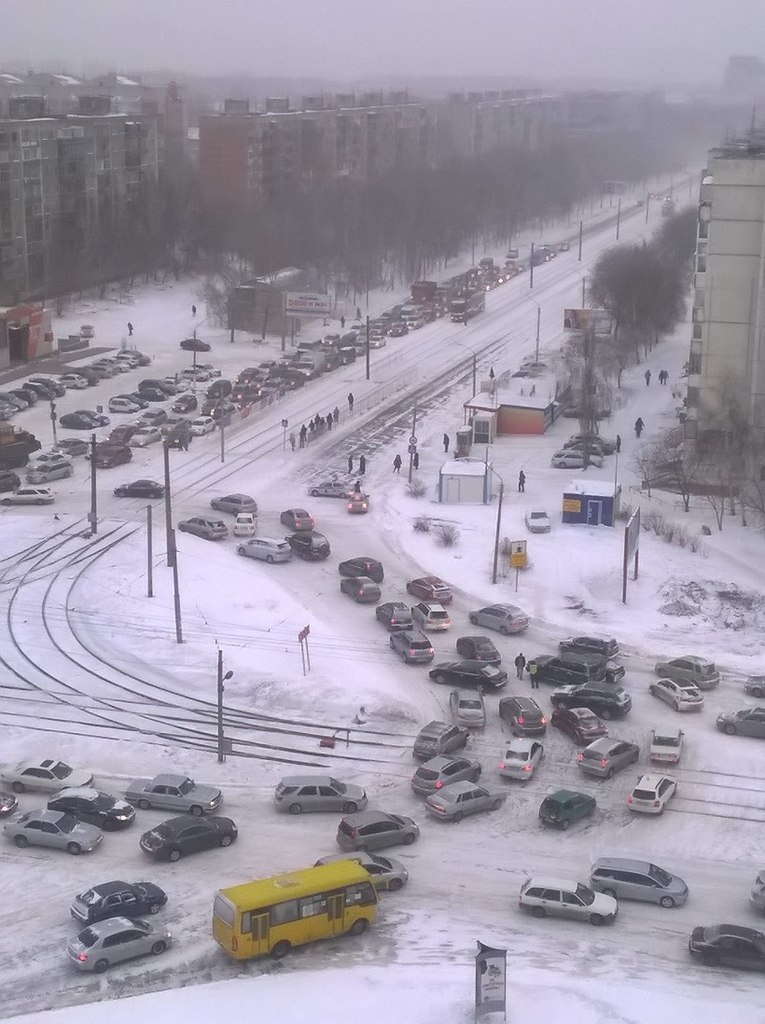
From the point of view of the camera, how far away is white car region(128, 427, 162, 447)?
22688mm

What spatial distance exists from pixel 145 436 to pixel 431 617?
29.1ft

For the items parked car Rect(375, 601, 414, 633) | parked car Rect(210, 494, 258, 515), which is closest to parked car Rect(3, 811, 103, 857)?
parked car Rect(375, 601, 414, 633)

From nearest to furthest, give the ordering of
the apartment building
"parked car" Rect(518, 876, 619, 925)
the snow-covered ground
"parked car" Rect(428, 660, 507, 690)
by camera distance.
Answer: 1. the snow-covered ground
2. "parked car" Rect(518, 876, 619, 925)
3. "parked car" Rect(428, 660, 507, 690)
4. the apartment building

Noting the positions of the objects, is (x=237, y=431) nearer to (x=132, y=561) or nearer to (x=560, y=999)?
(x=132, y=561)

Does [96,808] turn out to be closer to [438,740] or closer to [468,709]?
[438,740]

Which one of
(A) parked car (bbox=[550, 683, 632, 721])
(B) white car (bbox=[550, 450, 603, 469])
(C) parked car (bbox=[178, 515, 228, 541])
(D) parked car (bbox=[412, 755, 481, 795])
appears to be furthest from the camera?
(B) white car (bbox=[550, 450, 603, 469])

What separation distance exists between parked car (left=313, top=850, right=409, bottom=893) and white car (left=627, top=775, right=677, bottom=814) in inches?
84.4

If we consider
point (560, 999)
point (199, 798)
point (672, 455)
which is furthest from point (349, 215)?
point (560, 999)

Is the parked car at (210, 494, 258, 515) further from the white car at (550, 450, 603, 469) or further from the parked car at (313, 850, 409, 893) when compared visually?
the parked car at (313, 850, 409, 893)

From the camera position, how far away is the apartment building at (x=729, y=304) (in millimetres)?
20391

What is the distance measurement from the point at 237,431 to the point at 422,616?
30.9ft

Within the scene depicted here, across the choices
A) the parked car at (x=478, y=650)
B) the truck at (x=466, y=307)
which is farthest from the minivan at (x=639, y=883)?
the truck at (x=466, y=307)

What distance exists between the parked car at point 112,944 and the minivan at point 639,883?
9.89 ft

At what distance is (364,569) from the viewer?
16828 mm
